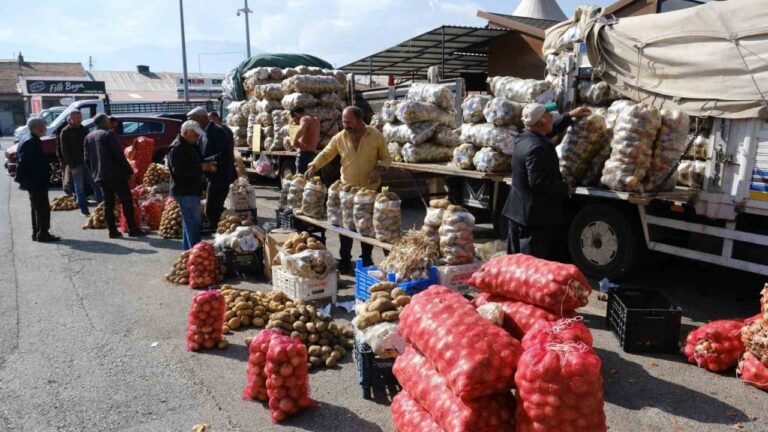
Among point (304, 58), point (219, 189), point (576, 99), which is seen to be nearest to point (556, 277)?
point (576, 99)

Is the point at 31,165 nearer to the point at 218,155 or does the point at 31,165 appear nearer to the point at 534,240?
the point at 218,155

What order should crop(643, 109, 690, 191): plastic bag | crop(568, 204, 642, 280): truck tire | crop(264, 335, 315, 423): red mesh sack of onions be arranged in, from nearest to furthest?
crop(264, 335, 315, 423): red mesh sack of onions
crop(643, 109, 690, 191): plastic bag
crop(568, 204, 642, 280): truck tire

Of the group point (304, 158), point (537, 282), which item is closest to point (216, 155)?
point (304, 158)

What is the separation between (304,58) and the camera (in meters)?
16.4

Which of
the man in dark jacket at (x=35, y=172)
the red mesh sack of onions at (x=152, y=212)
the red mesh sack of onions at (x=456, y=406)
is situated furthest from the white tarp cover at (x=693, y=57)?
the man in dark jacket at (x=35, y=172)

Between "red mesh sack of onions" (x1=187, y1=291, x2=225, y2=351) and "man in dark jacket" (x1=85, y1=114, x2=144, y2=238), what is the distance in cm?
557

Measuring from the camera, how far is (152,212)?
1066cm

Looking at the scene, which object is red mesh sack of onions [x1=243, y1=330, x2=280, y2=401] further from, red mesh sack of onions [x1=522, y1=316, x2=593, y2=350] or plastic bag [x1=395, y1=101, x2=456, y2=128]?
plastic bag [x1=395, y1=101, x2=456, y2=128]

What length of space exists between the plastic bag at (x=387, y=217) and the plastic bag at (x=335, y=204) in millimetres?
1026

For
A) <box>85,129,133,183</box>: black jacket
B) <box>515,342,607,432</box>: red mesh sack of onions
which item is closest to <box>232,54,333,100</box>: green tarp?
<box>85,129,133,183</box>: black jacket

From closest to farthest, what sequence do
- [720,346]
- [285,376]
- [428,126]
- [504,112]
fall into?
1. [285,376]
2. [720,346]
3. [504,112]
4. [428,126]

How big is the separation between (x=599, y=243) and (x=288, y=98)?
8582 millimetres

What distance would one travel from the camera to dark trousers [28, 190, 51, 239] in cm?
954

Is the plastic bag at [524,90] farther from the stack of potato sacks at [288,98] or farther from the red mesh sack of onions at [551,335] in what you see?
the stack of potato sacks at [288,98]
